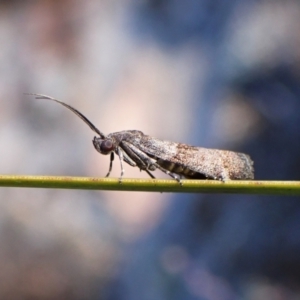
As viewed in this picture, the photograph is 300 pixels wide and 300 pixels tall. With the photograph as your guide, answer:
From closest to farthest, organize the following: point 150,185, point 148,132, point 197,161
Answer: point 150,185 → point 197,161 → point 148,132

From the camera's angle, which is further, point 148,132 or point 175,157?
point 148,132

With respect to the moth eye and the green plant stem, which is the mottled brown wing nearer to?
the moth eye

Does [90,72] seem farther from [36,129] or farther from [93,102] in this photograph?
[36,129]

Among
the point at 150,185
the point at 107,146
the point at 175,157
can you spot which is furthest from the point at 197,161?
the point at 150,185

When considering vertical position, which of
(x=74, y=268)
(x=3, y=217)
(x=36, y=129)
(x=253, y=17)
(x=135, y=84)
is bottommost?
(x=74, y=268)

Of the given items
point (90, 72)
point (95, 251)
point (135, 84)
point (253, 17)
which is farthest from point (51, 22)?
point (95, 251)

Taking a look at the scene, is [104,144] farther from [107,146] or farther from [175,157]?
[175,157]
